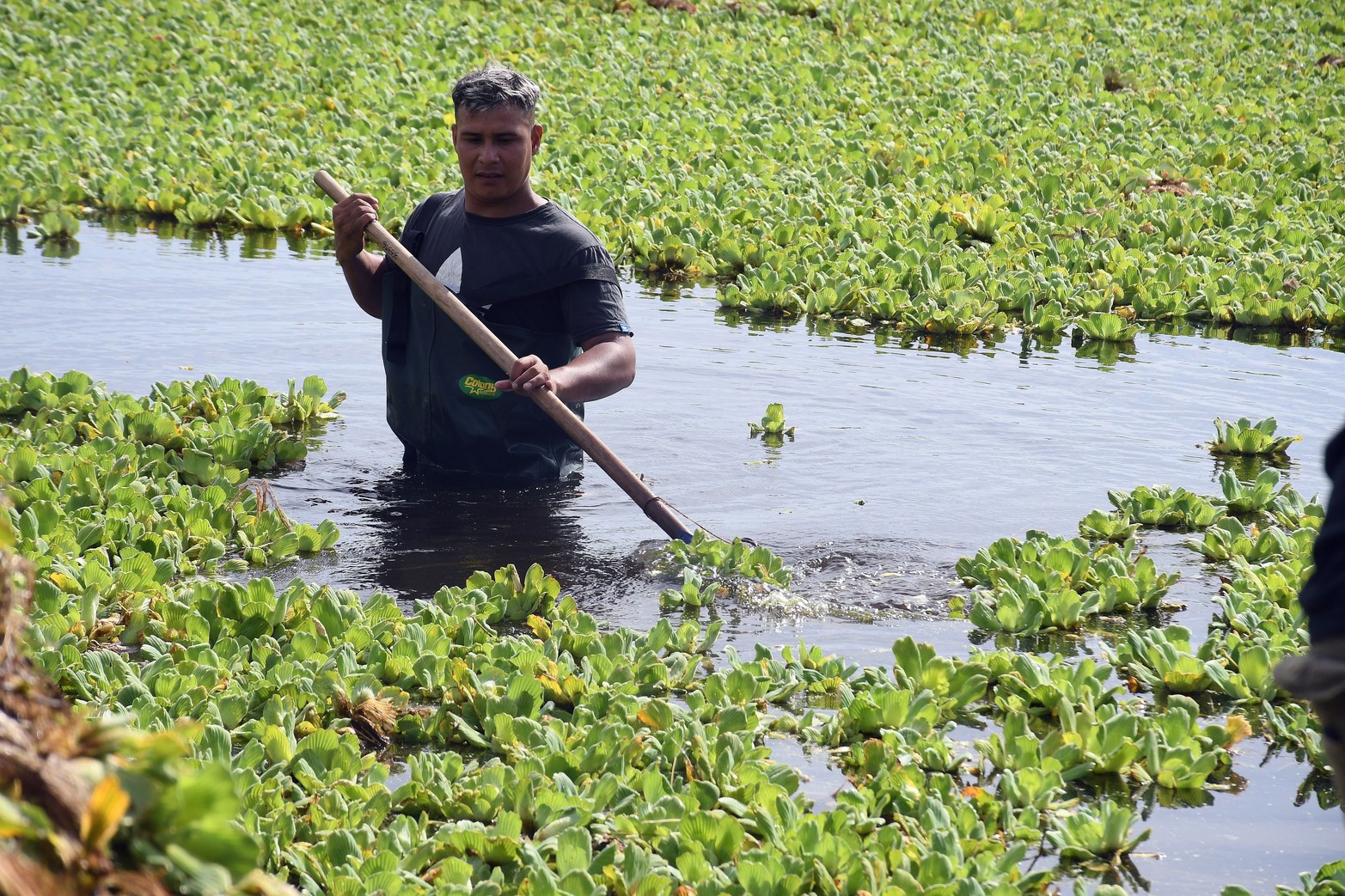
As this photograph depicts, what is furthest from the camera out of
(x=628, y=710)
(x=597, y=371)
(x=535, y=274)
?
(x=535, y=274)

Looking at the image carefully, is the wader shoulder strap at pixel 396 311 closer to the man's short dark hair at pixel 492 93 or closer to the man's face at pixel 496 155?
the man's face at pixel 496 155

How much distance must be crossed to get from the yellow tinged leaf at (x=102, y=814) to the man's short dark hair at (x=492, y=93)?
4.30 m

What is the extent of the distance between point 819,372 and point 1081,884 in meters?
5.19

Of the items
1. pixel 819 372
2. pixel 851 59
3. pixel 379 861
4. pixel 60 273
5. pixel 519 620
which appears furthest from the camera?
pixel 851 59

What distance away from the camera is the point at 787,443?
22.0 feet

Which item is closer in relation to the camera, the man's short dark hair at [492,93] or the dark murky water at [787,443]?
the dark murky water at [787,443]

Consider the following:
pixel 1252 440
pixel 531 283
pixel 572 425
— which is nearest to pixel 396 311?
pixel 531 283

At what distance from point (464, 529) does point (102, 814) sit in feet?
13.5

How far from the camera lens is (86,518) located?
15.9 ft

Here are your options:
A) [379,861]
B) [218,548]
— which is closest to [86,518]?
[218,548]

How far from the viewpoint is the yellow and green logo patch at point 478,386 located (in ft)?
18.0

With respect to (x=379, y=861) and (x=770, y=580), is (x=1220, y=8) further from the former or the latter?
(x=379, y=861)

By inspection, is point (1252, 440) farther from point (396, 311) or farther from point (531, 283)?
point (396, 311)

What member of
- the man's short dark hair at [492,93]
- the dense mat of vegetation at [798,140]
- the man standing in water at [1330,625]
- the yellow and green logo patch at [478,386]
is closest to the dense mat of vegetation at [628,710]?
the yellow and green logo patch at [478,386]
